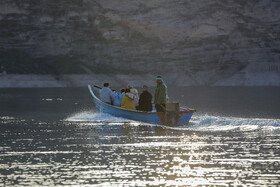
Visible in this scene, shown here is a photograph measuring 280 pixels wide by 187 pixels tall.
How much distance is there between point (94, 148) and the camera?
1864 cm

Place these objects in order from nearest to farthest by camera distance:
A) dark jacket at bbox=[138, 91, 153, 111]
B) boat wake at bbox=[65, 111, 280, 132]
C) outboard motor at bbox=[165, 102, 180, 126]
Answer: boat wake at bbox=[65, 111, 280, 132] < outboard motor at bbox=[165, 102, 180, 126] < dark jacket at bbox=[138, 91, 153, 111]

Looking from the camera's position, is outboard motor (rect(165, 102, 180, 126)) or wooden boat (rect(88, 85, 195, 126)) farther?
wooden boat (rect(88, 85, 195, 126))

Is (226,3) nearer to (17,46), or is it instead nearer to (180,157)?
(17,46)

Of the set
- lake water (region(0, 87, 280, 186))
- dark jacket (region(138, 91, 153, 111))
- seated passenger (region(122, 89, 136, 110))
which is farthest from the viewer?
seated passenger (region(122, 89, 136, 110))

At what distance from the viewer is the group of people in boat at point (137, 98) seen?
2566cm

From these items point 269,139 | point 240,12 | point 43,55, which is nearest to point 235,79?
point 240,12

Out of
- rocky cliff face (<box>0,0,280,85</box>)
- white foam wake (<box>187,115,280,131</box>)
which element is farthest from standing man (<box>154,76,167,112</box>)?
rocky cliff face (<box>0,0,280,85</box>)

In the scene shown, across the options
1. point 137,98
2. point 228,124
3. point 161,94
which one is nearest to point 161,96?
point 161,94

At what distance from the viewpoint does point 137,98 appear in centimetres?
2805

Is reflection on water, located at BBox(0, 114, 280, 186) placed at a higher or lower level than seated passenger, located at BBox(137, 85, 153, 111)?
lower

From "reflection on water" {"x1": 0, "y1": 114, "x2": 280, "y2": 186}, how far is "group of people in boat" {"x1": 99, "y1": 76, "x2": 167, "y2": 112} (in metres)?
1.42

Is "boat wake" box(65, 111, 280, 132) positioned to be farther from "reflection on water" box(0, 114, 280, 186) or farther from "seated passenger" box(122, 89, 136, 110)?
"seated passenger" box(122, 89, 136, 110)

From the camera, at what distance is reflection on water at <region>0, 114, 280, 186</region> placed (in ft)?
45.1

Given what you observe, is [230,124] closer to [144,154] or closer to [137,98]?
[137,98]
